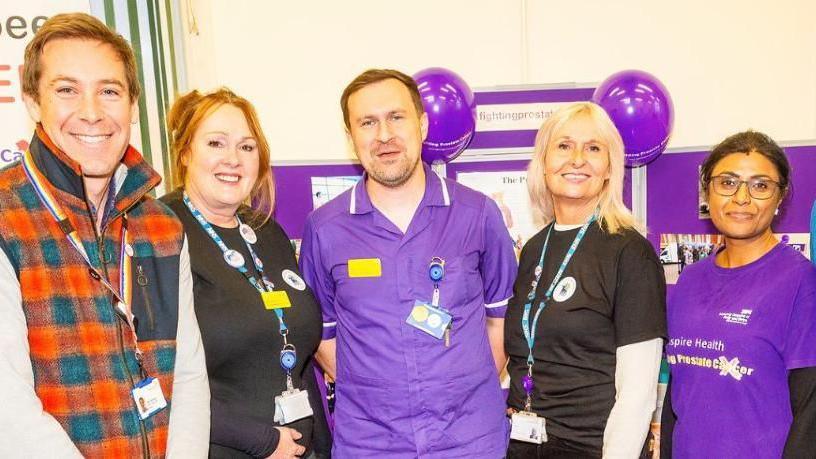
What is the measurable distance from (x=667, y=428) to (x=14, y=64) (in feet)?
11.4

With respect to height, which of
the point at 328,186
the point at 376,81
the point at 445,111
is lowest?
the point at 328,186

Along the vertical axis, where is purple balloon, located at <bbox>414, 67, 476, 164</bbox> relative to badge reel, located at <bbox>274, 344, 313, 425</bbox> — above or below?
above

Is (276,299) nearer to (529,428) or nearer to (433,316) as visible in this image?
(433,316)

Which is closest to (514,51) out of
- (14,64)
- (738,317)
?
(738,317)

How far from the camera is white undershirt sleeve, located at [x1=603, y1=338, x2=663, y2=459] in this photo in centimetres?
194

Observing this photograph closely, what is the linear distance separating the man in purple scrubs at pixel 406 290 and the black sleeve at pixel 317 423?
2.5 inches

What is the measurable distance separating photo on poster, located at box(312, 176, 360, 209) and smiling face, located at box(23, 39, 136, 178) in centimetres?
180

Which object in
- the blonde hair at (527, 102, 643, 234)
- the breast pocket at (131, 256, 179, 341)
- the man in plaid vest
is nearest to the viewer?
the man in plaid vest

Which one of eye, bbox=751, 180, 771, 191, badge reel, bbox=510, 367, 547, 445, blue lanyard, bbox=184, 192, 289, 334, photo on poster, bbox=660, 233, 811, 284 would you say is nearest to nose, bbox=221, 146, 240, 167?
blue lanyard, bbox=184, 192, 289, 334

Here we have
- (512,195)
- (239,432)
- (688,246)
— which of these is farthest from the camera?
(512,195)

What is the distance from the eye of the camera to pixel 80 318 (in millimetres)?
1435

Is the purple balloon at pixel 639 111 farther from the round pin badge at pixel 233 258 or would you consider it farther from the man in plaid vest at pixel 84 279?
the man in plaid vest at pixel 84 279

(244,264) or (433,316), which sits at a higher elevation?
(244,264)

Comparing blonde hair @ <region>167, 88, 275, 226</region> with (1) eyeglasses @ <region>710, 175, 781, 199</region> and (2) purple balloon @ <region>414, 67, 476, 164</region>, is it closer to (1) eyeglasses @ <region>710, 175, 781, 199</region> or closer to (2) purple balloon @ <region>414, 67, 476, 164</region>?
(2) purple balloon @ <region>414, 67, 476, 164</region>
